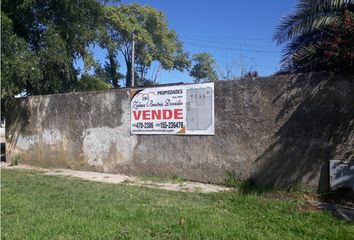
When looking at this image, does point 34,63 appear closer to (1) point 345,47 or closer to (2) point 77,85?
(2) point 77,85

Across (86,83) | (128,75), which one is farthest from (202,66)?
(86,83)

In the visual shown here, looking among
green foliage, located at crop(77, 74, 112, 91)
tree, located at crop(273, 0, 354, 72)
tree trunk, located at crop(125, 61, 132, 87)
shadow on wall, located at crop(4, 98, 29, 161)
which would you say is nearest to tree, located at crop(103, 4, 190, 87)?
tree trunk, located at crop(125, 61, 132, 87)

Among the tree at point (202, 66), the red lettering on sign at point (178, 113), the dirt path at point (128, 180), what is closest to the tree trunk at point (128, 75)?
the tree at point (202, 66)

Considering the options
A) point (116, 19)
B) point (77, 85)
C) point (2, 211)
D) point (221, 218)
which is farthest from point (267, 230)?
point (116, 19)

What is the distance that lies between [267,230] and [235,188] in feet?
10.3

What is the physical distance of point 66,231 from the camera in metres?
5.83

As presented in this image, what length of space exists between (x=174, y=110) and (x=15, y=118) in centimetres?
636

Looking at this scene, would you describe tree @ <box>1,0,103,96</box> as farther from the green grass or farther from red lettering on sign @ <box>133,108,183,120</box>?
the green grass

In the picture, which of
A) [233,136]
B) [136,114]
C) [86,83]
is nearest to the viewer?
[233,136]

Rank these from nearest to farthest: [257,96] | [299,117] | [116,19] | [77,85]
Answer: [299,117]
[257,96]
[77,85]
[116,19]

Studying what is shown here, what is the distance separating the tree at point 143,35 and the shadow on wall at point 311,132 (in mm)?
34458

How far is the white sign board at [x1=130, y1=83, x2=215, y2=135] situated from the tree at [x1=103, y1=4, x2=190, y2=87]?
3152 cm

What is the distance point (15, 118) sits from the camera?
46.3 ft

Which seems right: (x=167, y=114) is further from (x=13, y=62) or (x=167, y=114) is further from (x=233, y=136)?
(x=13, y=62)
